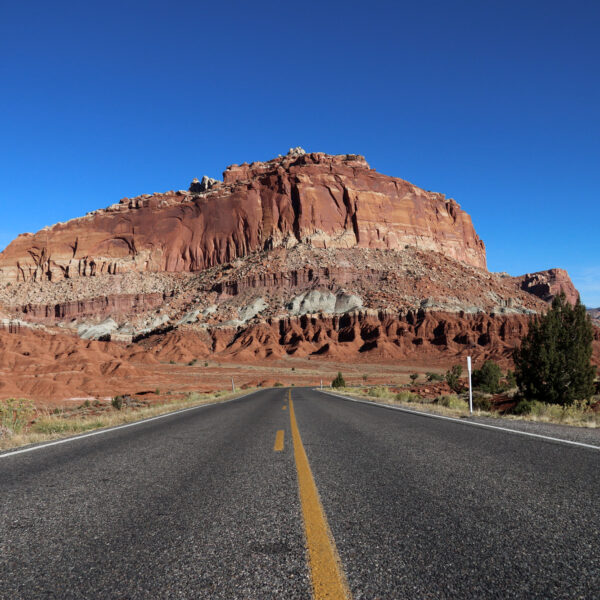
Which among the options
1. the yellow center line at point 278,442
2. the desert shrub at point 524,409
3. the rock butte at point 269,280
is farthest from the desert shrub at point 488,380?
the rock butte at point 269,280

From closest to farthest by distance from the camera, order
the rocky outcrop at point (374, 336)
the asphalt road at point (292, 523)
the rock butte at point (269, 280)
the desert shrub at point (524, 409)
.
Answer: the asphalt road at point (292, 523) < the desert shrub at point (524, 409) < the rocky outcrop at point (374, 336) < the rock butte at point (269, 280)

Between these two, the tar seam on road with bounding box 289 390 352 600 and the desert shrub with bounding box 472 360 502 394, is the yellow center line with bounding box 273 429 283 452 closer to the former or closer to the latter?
the tar seam on road with bounding box 289 390 352 600

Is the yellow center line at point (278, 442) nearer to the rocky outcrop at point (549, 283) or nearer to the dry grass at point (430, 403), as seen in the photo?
the dry grass at point (430, 403)

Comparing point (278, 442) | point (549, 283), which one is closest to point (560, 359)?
point (278, 442)

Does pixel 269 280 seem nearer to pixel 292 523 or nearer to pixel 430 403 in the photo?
pixel 430 403

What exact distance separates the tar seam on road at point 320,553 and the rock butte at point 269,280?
40.7m

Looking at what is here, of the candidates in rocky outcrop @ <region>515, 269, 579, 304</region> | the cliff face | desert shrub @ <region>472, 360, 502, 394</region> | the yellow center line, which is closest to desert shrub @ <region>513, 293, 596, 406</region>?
desert shrub @ <region>472, 360, 502, 394</region>

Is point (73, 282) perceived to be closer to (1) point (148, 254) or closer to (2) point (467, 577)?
(1) point (148, 254)

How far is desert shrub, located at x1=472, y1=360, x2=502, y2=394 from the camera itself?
30.1 meters

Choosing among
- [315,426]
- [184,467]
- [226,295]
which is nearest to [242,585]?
[184,467]

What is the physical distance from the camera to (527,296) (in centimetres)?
10381

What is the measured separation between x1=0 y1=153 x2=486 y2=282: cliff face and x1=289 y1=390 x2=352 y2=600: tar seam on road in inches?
4110

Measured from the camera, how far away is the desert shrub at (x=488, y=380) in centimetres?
3011

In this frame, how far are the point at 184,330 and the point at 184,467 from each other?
3272 inches
